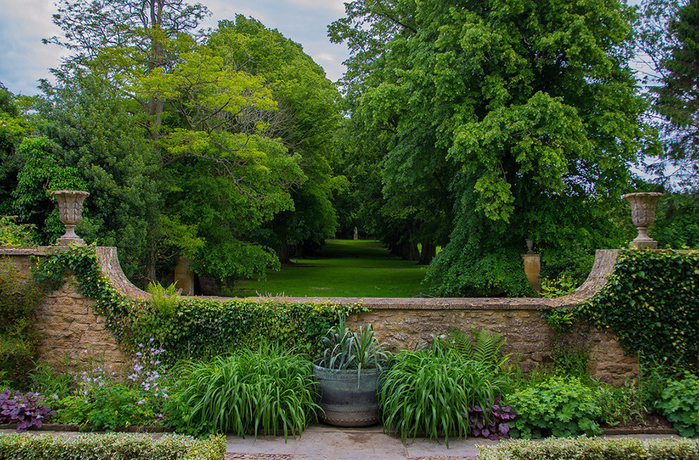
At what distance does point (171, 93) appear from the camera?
10.3 m

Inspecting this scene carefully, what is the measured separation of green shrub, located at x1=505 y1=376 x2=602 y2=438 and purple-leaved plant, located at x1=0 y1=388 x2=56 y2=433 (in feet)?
15.5

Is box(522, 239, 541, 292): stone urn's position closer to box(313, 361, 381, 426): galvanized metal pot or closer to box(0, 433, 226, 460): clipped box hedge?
box(313, 361, 381, 426): galvanized metal pot

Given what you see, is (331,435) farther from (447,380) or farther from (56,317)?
(56,317)

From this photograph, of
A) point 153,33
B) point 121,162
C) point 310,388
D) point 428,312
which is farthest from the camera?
point 153,33

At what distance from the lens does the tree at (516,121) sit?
31.6ft

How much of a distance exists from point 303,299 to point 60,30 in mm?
12274

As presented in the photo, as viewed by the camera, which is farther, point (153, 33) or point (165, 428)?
point (153, 33)

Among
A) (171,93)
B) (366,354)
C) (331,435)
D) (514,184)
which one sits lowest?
(331,435)

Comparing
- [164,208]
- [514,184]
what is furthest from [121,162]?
[514,184]

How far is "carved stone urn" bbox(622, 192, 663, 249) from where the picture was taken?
5.02 metres

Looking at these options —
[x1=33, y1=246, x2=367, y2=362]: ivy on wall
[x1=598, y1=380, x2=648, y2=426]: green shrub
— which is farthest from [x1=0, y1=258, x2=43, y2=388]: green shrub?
[x1=598, y1=380, x2=648, y2=426]: green shrub

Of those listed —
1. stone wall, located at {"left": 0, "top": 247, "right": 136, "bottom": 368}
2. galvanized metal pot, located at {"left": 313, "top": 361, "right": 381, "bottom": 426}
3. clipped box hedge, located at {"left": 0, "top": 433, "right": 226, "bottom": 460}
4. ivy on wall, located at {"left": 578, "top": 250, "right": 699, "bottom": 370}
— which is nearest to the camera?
clipped box hedge, located at {"left": 0, "top": 433, "right": 226, "bottom": 460}

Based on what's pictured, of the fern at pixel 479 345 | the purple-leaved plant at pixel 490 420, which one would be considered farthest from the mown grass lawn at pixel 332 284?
the purple-leaved plant at pixel 490 420

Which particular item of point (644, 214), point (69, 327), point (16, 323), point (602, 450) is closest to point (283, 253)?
point (69, 327)
